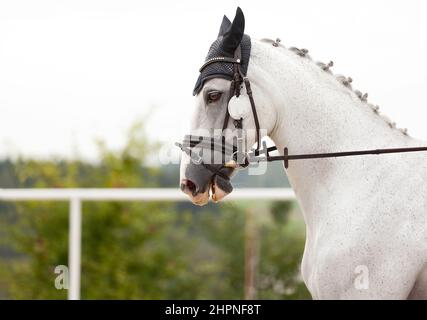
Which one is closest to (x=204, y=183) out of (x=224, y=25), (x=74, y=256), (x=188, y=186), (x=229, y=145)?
(x=188, y=186)

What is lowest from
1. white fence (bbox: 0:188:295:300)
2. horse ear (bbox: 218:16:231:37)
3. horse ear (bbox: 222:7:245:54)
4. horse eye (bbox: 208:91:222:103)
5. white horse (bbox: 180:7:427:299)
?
white horse (bbox: 180:7:427:299)

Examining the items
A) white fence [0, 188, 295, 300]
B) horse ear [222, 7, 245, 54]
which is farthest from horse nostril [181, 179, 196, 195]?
white fence [0, 188, 295, 300]

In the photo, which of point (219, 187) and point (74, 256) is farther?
point (74, 256)

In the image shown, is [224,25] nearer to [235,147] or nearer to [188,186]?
[235,147]

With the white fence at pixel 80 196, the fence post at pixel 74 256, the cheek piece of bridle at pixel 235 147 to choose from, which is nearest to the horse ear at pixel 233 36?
the cheek piece of bridle at pixel 235 147

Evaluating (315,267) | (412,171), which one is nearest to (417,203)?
(412,171)

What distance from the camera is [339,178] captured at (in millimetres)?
2680

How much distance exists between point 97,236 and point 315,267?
12.8ft

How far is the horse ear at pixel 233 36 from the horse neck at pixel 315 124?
0.32 feet

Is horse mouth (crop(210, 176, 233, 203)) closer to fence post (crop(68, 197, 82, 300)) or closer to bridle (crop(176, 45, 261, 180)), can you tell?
bridle (crop(176, 45, 261, 180))

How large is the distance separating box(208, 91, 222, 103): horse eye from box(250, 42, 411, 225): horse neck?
0.55 ft

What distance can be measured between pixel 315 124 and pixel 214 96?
0.39m

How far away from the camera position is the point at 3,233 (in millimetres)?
6609

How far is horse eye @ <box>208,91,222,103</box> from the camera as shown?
8.82 ft
